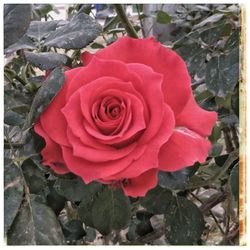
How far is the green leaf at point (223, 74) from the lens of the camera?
2.06 ft

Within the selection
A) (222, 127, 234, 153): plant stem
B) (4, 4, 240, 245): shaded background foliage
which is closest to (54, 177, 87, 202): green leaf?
(4, 4, 240, 245): shaded background foliage

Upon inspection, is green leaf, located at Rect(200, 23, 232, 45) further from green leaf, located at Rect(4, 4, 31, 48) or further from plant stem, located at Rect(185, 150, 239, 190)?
green leaf, located at Rect(4, 4, 31, 48)

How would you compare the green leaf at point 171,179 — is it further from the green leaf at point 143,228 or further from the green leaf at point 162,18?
the green leaf at point 162,18

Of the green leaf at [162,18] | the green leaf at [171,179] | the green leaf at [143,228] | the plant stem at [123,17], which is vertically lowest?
the green leaf at [143,228]

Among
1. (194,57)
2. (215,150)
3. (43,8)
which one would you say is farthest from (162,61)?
(43,8)

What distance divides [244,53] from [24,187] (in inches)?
12.5

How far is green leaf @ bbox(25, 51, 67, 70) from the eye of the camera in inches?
20.3

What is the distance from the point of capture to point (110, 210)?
0.58m

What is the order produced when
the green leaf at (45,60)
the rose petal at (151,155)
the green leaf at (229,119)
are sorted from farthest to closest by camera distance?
the green leaf at (229,119) < the green leaf at (45,60) < the rose petal at (151,155)

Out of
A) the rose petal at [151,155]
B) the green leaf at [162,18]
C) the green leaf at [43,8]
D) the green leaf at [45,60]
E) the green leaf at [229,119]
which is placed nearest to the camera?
the rose petal at [151,155]

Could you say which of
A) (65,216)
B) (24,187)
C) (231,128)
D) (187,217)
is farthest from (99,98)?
(65,216)

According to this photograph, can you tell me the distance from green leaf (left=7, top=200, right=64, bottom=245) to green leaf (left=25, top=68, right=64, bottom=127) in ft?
0.36

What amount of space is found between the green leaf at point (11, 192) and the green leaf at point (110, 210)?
0.13 meters

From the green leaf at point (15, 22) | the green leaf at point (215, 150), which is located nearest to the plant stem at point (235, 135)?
the green leaf at point (215, 150)
